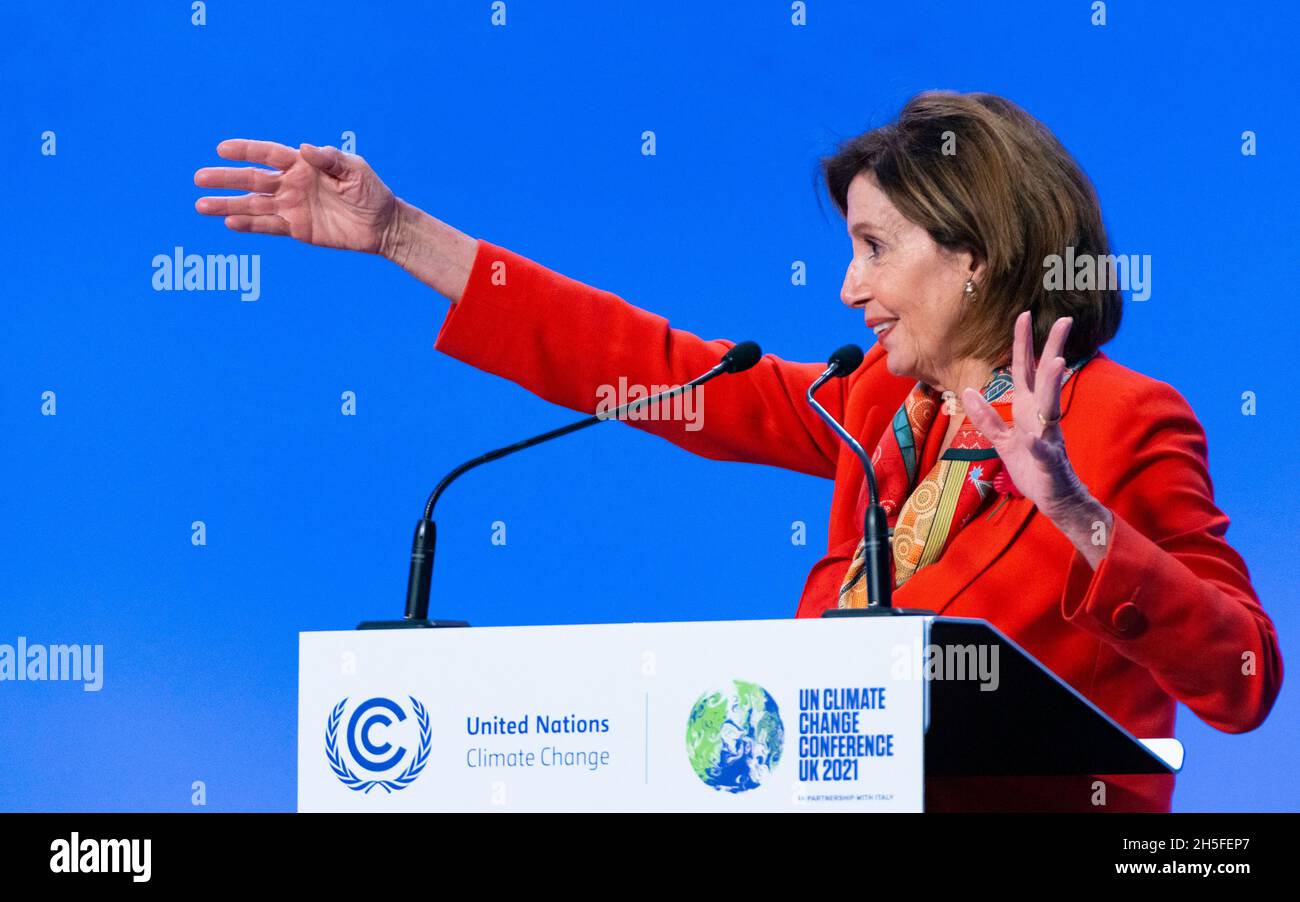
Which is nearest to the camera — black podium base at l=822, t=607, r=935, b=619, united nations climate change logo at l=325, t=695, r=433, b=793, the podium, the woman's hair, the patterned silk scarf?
the podium

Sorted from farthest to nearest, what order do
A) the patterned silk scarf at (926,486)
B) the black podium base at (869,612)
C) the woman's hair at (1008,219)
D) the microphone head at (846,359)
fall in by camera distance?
1. the woman's hair at (1008,219)
2. the patterned silk scarf at (926,486)
3. the microphone head at (846,359)
4. the black podium base at (869,612)

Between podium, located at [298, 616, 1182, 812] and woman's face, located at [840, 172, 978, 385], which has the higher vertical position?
woman's face, located at [840, 172, 978, 385]

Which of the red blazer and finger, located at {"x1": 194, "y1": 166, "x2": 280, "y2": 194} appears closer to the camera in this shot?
the red blazer

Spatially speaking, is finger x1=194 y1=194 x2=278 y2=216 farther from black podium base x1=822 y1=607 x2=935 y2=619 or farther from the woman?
black podium base x1=822 y1=607 x2=935 y2=619

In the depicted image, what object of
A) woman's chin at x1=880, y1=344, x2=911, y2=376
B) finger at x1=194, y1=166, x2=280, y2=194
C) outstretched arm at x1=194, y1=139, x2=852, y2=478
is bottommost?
woman's chin at x1=880, y1=344, x2=911, y2=376


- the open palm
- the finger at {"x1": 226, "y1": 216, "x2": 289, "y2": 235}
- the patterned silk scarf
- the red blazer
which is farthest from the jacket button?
the finger at {"x1": 226, "y1": 216, "x2": 289, "y2": 235}

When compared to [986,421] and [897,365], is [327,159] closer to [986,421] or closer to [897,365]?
[897,365]

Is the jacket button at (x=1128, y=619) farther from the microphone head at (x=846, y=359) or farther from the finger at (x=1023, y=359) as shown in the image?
the microphone head at (x=846, y=359)

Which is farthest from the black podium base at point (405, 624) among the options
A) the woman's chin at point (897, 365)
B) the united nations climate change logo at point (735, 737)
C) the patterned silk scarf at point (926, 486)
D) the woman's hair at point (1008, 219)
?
the woman's hair at point (1008, 219)

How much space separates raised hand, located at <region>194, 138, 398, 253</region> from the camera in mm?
2621

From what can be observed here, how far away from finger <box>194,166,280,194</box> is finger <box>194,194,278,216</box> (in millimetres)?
15

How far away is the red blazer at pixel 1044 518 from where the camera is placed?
1.93m
